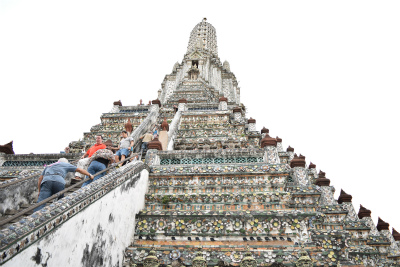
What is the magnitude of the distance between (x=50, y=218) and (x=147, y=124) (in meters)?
10.2

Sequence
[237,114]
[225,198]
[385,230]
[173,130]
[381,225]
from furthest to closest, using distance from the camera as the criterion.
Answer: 1. [237,114]
2. [173,130]
3. [381,225]
4. [385,230]
5. [225,198]

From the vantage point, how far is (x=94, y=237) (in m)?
3.76

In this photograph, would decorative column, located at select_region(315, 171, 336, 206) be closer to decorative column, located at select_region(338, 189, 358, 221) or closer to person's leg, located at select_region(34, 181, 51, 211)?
decorative column, located at select_region(338, 189, 358, 221)

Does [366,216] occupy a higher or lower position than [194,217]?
lower

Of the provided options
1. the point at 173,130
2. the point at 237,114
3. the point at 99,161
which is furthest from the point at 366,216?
the point at 99,161

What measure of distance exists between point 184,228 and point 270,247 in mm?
1574

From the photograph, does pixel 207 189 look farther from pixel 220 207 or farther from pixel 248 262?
pixel 248 262

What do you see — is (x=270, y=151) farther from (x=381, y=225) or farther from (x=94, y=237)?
(x=381, y=225)

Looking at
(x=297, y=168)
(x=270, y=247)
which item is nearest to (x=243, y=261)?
(x=270, y=247)

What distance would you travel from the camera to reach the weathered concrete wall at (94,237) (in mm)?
2803

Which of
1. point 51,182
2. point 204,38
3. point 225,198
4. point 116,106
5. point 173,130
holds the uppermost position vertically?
point 204,38

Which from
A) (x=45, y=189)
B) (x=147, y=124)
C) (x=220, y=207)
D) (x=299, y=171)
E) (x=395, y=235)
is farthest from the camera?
(x=147, y=124)

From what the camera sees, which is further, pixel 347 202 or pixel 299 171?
pixel 347 202

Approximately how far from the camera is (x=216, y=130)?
11.8m
